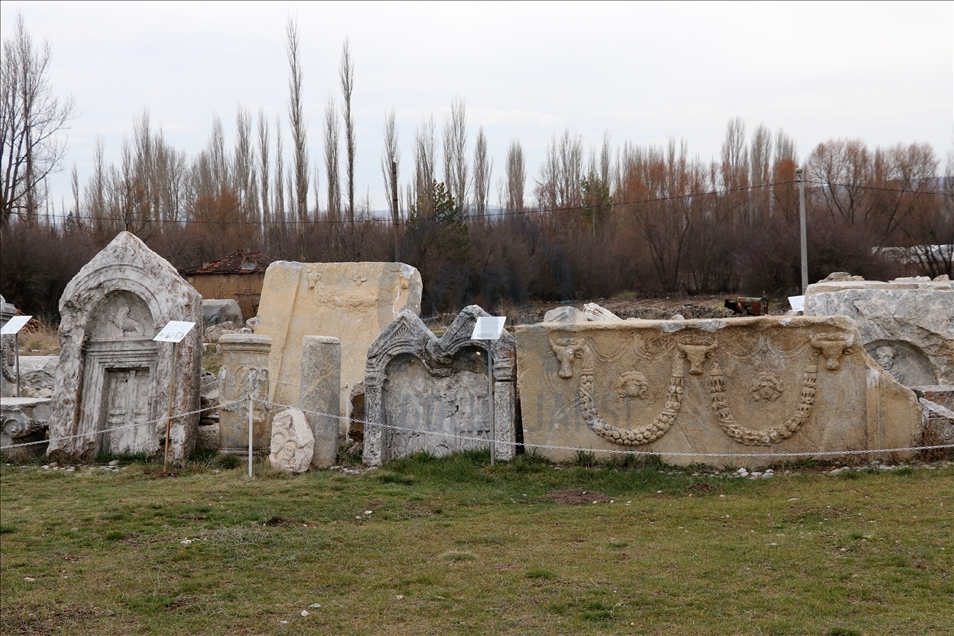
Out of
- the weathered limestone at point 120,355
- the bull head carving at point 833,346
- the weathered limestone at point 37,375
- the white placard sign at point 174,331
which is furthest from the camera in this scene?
the weathered limestone at point 37,375

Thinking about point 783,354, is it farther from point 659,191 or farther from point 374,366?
point 659,191

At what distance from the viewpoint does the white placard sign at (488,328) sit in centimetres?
898

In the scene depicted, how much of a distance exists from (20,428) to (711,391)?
25.4 ft

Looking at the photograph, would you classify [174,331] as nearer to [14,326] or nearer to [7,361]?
[14,326]

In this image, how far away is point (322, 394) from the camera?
9.58 m

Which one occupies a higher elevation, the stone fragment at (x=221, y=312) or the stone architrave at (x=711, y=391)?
the stone fragment at (x=221, y=312)

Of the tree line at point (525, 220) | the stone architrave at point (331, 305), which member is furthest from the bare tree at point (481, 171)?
the stone architrave at point (331, 305)

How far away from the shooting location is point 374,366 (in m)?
9.59

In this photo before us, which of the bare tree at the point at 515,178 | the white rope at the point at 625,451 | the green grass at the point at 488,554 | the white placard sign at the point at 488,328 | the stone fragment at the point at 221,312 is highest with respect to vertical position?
the bare tree at the point at 515,178

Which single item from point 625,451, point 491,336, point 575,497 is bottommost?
point 575,497

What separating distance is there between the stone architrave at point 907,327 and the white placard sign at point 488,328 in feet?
14.0

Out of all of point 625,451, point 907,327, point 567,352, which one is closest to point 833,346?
point 625,451

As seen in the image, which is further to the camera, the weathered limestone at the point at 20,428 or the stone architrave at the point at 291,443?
the weathered limestone at the point at 20,428

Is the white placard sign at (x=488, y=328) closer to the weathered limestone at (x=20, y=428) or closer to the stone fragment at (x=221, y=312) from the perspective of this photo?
the weathered limestone at (x=20, y=428)
